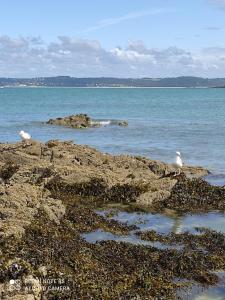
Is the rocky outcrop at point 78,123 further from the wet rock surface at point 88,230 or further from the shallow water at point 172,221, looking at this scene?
the shallow water at point 172,221

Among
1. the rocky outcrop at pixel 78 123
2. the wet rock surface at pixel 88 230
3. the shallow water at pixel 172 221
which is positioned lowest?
the rocky outcrop at pixel 78 123

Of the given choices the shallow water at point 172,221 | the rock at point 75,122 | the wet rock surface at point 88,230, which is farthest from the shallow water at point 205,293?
the rock at point 75,122

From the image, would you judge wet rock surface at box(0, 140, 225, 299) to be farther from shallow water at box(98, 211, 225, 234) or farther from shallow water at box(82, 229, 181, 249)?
shallow water at box(98, 211, 225, 234)

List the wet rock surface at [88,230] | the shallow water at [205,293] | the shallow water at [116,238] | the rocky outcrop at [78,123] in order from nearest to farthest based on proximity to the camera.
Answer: the wet rock surface at [88,230], the shallow water at [205,293], the shallow water at [116,238], the rocky outcrop at [78,123]

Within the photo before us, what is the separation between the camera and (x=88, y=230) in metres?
15.5

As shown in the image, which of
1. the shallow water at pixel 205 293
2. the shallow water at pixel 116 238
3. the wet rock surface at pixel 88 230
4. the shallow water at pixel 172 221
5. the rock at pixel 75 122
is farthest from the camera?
the rock at pixel 75 122

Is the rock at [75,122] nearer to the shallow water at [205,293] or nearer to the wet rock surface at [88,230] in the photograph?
the wet rock surface at [88,230]

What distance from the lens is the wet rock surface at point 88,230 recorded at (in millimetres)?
11008

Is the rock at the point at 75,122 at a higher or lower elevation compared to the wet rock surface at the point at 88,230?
lower

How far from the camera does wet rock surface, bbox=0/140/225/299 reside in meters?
11.0

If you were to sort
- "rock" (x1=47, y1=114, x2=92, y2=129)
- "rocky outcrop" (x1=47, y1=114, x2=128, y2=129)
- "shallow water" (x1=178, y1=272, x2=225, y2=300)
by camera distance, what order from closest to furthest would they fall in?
"shallow water" (x1=178, y1=272, x2=225, y2=300)
"rock" (x1=47, y1=114, x2=92, y2=129)
"rocky outcrop" (x1=47, y1=114, x2=128, y2=129)

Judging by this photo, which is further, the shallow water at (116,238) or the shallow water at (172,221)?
the shallow water at (172,221)

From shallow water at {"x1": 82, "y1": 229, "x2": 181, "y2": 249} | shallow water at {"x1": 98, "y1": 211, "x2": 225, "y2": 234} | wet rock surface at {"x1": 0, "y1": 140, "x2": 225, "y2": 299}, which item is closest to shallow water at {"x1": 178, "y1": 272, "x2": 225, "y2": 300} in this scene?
wet rock surface at {"x1": 0, "y1": 140, "x2": 225, "y2": 299}

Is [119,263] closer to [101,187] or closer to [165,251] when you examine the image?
[165,251]
